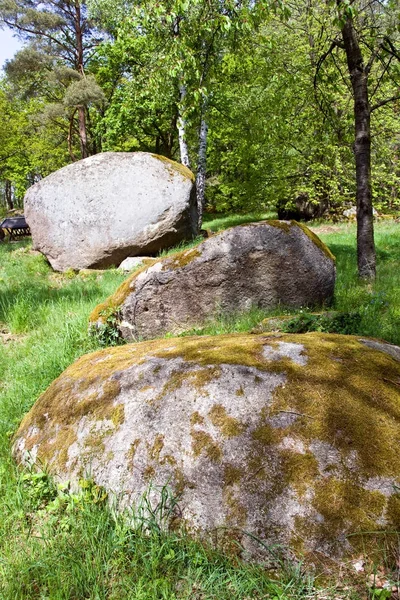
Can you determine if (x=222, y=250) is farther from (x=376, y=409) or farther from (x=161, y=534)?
(x=161, y=534)

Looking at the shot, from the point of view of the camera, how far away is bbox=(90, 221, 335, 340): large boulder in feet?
15.9

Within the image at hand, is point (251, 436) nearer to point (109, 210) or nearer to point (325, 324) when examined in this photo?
point (325, 324)

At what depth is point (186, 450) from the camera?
1.94 meters

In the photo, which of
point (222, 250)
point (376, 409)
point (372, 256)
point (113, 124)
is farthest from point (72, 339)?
point (113, 124)

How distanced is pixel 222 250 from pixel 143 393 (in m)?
2.87

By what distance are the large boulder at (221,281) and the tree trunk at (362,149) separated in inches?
69.2

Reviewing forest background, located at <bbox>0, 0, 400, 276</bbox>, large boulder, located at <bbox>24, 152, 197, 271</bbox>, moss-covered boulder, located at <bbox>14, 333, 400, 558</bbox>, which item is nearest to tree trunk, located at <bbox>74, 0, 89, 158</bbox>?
forest background, located at <bbox>0, 0, 400, 276</bbox>

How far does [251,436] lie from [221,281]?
10.1 ft

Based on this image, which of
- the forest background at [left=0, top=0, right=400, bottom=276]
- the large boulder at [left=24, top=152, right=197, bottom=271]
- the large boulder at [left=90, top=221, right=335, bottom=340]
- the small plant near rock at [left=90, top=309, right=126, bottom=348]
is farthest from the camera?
the large boulder at [left=24, top=152, right=197, bottom=271]

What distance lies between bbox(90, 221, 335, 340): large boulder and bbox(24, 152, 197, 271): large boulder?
4568mm

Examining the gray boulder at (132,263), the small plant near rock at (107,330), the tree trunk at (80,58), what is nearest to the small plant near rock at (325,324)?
the small plant near rock at (107,330)

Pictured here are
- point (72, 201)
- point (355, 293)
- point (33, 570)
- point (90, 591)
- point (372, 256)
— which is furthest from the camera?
point (72, 201)

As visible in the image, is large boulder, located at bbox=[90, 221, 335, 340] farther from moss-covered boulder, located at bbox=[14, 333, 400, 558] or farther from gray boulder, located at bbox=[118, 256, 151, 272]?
gray boulder, located at bbox=[118, 256, 151, 272]

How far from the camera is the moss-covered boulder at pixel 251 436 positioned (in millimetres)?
1682
